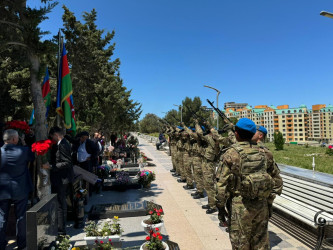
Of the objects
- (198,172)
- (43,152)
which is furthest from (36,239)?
(198,172)

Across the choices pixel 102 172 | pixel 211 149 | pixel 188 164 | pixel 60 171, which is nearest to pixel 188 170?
pixel 188 164

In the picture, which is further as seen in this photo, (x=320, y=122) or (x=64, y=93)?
(x=320, y=122)

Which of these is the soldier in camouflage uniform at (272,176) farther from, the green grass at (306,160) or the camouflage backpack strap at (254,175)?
the green grass at (306,160)

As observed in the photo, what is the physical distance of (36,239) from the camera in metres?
3.09

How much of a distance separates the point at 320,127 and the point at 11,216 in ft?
548

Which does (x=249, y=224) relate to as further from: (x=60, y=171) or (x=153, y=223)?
(x=60, y=171)

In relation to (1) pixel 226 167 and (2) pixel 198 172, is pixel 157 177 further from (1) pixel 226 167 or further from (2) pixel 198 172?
(1) pixel 226 167

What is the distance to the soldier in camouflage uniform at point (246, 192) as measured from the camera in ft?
9.74

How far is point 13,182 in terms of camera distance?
3904 mm

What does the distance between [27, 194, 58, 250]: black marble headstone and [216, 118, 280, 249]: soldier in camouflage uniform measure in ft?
7.85

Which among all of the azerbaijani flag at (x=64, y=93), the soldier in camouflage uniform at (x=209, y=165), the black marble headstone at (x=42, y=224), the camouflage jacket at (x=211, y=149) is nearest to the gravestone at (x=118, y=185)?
the soldier in camouflage uniform at (x=209, y=165)

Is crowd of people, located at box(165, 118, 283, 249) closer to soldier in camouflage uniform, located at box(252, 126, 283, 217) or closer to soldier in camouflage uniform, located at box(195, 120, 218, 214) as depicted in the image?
soldier in camouflage uniform, located at box(252, 126, 283, 217)

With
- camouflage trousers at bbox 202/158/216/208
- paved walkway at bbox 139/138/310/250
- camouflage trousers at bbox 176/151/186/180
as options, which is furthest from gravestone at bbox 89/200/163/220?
camouflage trousers at bbox 176/151/186/180

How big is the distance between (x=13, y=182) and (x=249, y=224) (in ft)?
12.0
